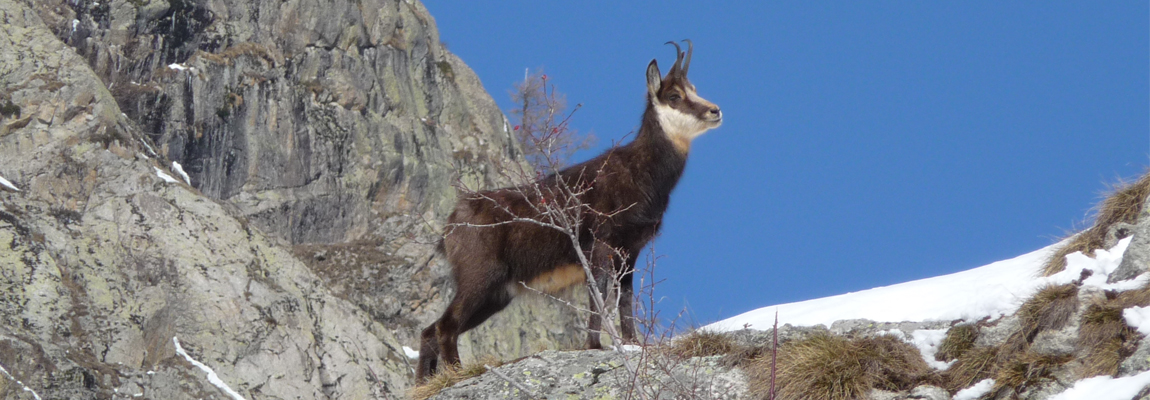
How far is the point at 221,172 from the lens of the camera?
42.7m

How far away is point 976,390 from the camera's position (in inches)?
234

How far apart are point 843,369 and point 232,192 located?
129ft

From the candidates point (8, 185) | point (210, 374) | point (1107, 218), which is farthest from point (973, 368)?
point (8, 185)

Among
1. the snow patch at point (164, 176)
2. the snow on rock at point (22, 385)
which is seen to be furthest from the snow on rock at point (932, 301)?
the snow patch at point (164, 176)

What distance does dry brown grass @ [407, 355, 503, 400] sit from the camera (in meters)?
7.52

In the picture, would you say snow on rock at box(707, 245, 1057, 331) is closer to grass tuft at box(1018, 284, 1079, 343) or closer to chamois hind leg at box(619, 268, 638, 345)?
grass tuft at box(1018, 284, 1079, 343)

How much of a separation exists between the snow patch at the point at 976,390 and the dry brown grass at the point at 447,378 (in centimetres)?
314

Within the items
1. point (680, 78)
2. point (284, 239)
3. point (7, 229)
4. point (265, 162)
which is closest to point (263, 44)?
point (265, 162)

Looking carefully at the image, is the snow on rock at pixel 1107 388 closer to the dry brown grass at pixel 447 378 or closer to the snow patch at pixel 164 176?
the dry brown grass at pixel 447 378

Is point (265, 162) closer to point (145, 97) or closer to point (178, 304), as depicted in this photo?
point (145, 97)

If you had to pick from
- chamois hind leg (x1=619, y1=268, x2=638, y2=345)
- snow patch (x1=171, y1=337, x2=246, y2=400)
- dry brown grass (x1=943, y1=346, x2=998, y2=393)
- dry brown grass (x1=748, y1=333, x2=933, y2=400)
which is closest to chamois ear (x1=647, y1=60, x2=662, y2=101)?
chamois hind leg (x1=619, y1=268, x2=638, y2=345)

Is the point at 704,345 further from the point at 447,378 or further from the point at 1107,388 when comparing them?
the point at 1107,388

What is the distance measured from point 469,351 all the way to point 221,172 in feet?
45.2

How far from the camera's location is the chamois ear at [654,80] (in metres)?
9.24
